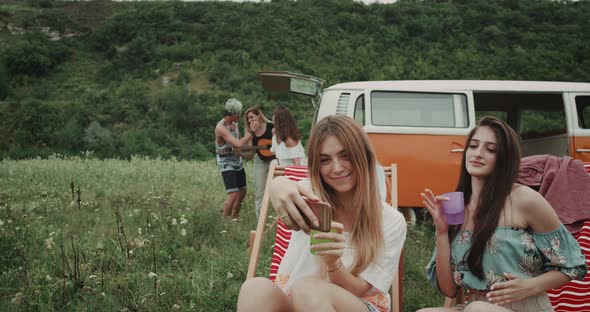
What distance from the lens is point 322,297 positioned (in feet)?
6.54

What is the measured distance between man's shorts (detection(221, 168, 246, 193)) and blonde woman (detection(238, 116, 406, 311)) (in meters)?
4.10

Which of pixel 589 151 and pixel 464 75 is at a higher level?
pixel 464 75

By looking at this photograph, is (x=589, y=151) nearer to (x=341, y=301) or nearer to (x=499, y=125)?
(x=499, y=125)

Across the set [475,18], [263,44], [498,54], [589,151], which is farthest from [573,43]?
[589,151]

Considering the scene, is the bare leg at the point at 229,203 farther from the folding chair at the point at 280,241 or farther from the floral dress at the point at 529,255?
the floral dress at the point at 529,255

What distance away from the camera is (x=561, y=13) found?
33688 mm

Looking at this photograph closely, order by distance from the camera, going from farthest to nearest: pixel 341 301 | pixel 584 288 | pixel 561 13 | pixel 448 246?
1. pixel 561 13
2. pixel 584 288
3. pixel 448 246
4. pixel 341 301

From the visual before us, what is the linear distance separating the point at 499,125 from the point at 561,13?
36.8m

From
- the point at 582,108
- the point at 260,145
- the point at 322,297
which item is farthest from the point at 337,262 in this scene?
the point at 582,108

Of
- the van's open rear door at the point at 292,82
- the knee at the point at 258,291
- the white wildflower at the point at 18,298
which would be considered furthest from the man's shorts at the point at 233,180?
the knee at the point at 258,291

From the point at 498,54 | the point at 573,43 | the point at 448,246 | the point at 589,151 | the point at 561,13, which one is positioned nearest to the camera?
the point at 448,246

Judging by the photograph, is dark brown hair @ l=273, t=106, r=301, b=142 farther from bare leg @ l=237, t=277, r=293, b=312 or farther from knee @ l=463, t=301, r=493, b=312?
knee @ l=463, t=301, r=493, b=312

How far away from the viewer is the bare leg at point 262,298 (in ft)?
6.77

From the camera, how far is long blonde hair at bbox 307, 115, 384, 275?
221 cm
